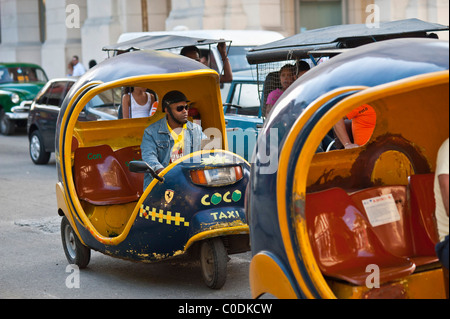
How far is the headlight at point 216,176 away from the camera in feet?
21.9

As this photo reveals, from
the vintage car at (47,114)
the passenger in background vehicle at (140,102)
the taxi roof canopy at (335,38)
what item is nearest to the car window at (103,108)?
the vintage car at (47,114)

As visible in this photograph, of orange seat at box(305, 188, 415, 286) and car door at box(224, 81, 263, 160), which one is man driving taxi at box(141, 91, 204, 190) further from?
car door at box(224, 81, 263, 160)

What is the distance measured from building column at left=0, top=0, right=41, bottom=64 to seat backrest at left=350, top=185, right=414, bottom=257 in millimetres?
30521

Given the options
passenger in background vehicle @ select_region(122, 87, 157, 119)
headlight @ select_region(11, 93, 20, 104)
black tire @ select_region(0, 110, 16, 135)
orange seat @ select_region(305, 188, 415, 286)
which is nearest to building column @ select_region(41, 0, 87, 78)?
black tire @ select_region(0, 110, 16, 135)

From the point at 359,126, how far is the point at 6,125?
14311 millimetres

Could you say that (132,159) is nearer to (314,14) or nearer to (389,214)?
(389,214)

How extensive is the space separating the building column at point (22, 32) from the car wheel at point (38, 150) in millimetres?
19601

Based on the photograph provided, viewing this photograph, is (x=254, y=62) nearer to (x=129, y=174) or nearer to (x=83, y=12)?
(x=129, y=174)

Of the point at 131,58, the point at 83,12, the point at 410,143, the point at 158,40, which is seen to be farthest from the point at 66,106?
the point at 83,12

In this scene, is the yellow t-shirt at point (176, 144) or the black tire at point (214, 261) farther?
the yellow t-shirt at point (176, 144)

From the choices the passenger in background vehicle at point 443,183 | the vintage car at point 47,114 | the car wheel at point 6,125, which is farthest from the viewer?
the car wheel at point 6,125

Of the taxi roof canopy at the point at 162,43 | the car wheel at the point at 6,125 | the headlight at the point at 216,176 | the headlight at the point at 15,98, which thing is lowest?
the car wheel at the point at 6,125

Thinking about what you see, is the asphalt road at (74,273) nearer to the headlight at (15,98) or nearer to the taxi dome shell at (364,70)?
the taxi dome shell at (364,70)
